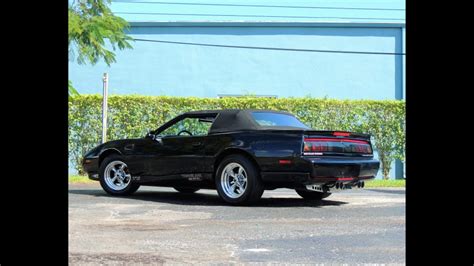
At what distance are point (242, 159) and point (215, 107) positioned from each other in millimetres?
8300

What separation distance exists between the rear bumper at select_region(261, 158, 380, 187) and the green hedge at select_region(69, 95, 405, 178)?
8.26m

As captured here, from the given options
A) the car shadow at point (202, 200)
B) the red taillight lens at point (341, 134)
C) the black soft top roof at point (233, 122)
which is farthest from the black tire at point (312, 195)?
the black soft top roof at point (233, 122)

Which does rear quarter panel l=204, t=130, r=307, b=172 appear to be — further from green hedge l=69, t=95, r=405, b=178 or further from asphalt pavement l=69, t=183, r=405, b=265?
green hedge l=69, t=95, r=405, b=178

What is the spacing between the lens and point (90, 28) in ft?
34.8

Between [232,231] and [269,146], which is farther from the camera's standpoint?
[269,146]

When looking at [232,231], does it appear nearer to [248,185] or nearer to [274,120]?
[248,185]

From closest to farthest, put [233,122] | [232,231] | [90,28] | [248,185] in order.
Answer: [232,231] < [248,185] < [233,122] < [90,28]

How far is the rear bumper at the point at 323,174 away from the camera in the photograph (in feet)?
26.7

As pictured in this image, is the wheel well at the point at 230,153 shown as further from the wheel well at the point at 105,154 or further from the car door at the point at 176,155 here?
the wheel well at the point at 105,154

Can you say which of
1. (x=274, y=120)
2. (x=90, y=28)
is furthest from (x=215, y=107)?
(x=274, y=120)

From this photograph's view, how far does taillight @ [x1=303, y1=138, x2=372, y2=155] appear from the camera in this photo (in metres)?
8.23

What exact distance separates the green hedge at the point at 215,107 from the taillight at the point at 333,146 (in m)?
7.85
